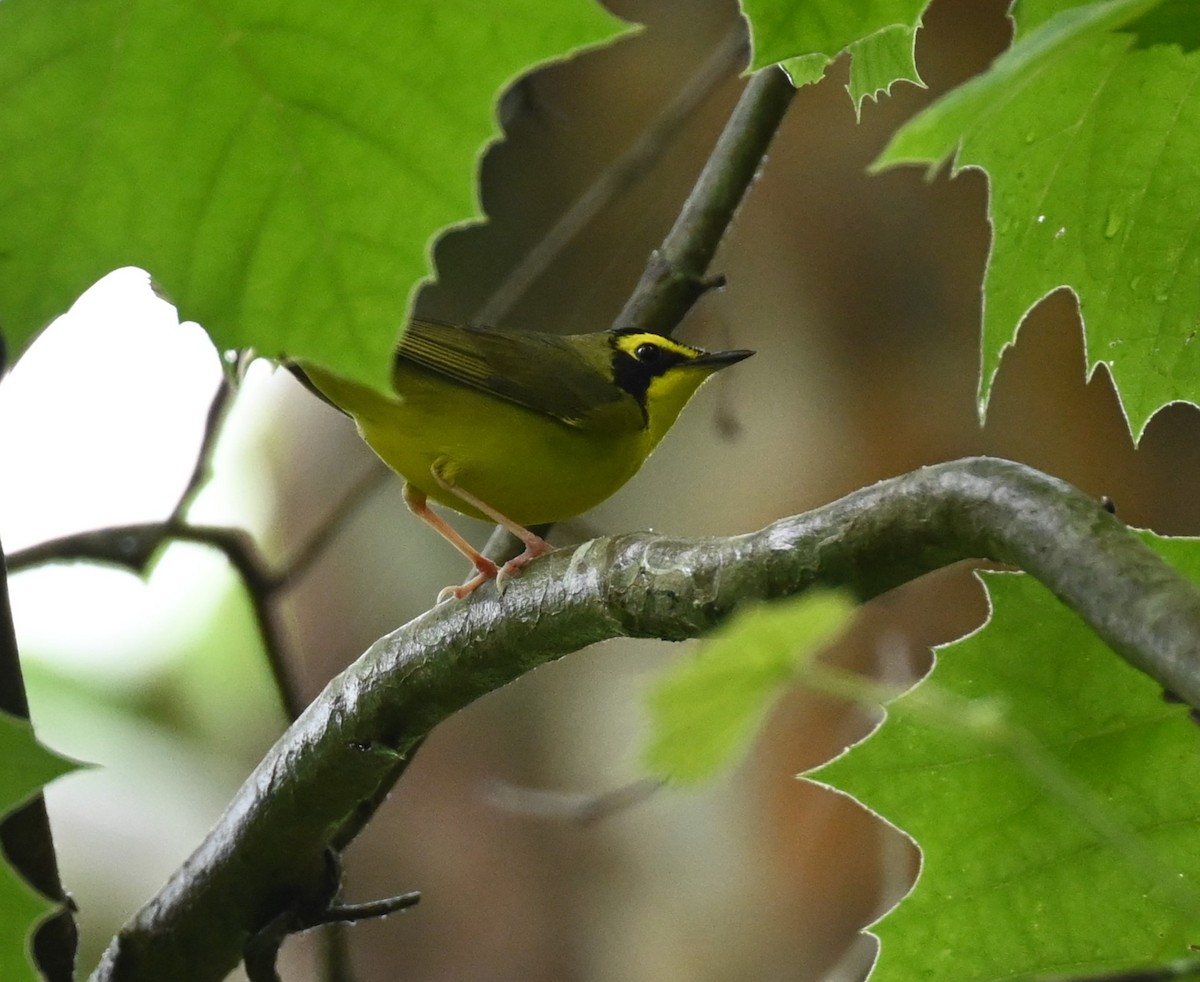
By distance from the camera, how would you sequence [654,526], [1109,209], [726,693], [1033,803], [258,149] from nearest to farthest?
[726,693], [258,149], [1033,803], [1109,209], [654,526]

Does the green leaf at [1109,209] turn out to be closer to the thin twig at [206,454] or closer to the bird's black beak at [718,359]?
the bird's black beak at [718,359]

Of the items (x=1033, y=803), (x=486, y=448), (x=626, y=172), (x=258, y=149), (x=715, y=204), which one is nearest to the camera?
(x=258, y=149)

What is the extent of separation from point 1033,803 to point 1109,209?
20.5 inches

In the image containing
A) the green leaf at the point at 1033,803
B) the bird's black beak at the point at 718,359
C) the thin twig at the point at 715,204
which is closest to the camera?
the green leaf at the point at 1033,803

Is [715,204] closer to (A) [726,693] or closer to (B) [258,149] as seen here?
(B) [258,149]

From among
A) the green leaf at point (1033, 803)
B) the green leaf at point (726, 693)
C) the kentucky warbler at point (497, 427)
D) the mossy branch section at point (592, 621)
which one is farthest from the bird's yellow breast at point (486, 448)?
the green leaf at point (726, 693)

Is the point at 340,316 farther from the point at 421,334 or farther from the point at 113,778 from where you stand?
the point at 113,778

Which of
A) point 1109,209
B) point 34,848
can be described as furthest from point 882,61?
point 34,848

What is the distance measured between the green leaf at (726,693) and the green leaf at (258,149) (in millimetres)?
346

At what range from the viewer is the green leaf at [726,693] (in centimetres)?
42

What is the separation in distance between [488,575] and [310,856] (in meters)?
0.35

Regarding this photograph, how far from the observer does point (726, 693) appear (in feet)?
1.40

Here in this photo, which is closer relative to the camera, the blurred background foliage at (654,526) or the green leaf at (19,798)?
the green leaf at (19,798)

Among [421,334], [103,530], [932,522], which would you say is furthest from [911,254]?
[932,522]
